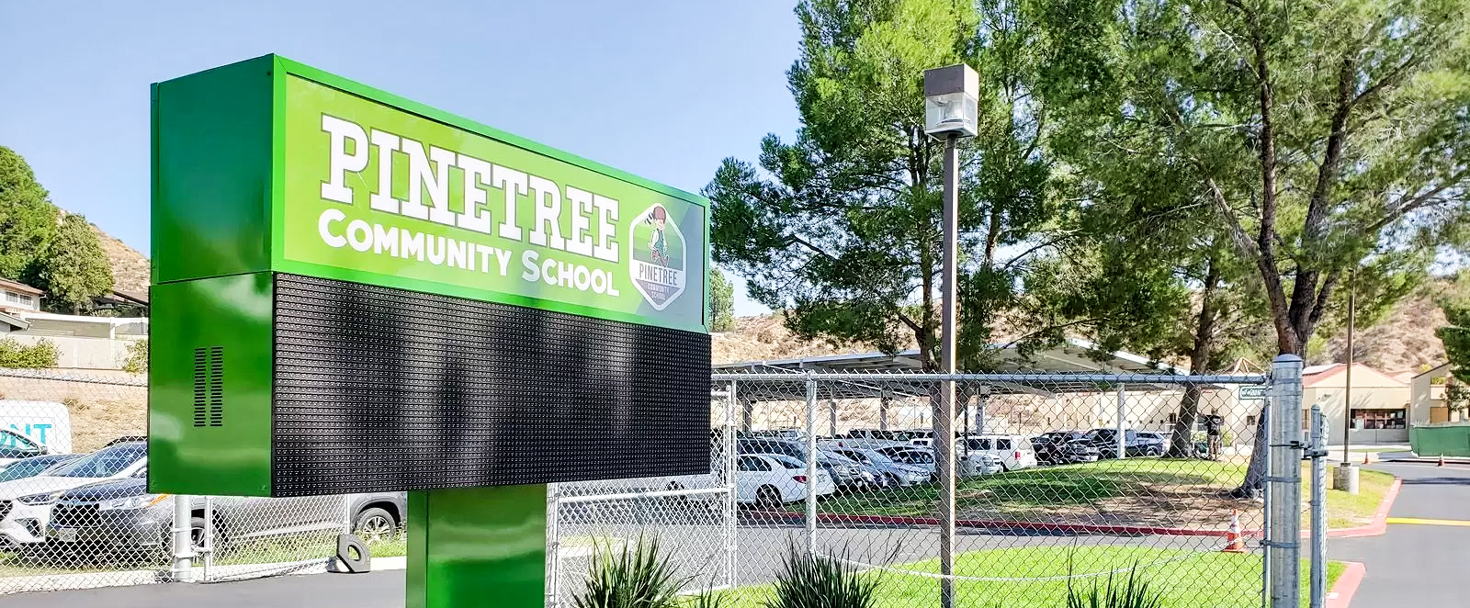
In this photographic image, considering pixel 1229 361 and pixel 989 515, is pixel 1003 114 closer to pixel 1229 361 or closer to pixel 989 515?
pixel 989 515

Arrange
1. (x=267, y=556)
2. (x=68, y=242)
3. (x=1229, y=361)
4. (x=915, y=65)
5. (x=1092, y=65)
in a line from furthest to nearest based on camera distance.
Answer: (x=68, y=242) < (x=1229, y=361) < (x=915, y=65) < (x=1092, y=65) < (x=267, y=556)

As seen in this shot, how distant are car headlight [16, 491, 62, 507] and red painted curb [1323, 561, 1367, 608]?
42.9 feet

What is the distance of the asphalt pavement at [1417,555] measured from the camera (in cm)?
1124

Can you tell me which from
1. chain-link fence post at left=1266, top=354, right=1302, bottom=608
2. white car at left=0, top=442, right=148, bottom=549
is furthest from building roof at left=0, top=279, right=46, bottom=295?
chain-link fence post at left=1266, top=354, right=1302, bottom=608

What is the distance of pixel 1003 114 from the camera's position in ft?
85.1

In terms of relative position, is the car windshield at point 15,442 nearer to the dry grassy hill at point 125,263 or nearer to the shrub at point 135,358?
the shrub at point 135,358

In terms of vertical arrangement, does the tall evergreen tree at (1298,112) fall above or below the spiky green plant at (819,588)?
above

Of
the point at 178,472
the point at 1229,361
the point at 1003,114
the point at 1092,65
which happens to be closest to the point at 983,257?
the point at 1003,114

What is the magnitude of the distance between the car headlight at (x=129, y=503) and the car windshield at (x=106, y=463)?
35.7 inches

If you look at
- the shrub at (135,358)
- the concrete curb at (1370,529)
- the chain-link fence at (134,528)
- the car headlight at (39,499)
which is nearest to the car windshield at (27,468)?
the chain-link fence at (134,528)

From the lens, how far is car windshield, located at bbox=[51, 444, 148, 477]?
510 inches

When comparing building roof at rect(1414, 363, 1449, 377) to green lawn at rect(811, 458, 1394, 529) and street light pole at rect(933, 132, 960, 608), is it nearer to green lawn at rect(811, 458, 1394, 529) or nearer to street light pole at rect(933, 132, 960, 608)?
green lawn at rect(811, 458, 1394, 529)

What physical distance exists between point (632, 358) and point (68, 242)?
76.7 meters

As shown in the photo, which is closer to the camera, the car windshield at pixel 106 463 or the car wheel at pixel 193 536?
the car wheel at pixel 193 536
